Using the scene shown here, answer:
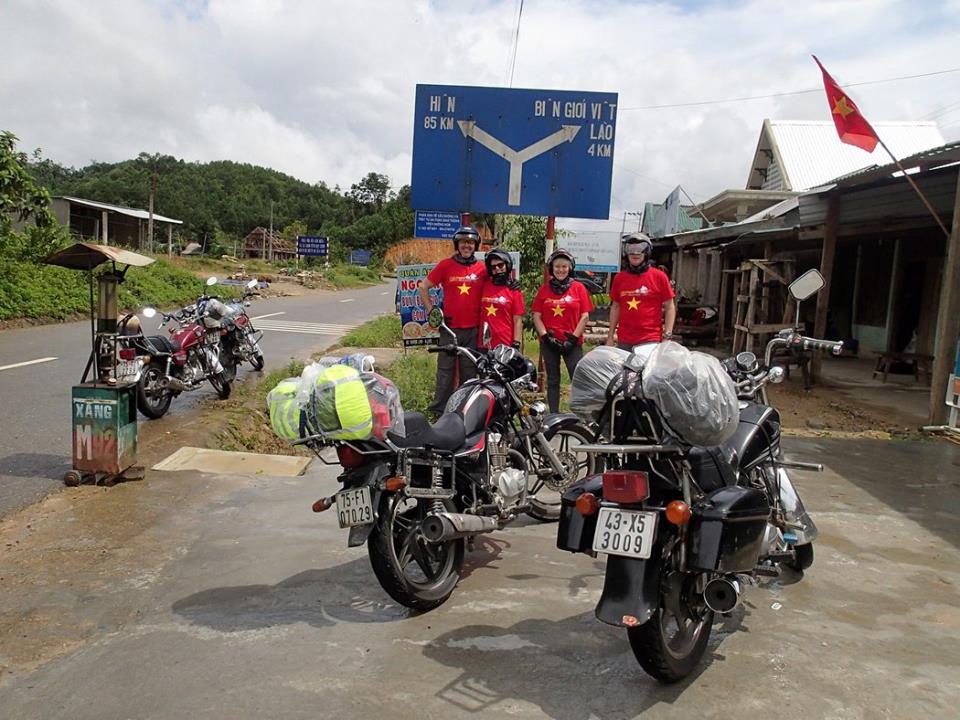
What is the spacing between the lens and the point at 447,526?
12.2ft

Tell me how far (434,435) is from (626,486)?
127 cm

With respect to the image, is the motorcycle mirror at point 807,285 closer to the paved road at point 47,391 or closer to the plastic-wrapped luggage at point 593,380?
the plastic-wrapped luggage at point 593,380

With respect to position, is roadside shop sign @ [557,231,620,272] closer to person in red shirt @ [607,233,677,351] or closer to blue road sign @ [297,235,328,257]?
person in red shirt @ [607,233,677,351]

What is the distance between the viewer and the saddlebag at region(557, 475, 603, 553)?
3.11 metres

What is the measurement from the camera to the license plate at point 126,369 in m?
6.36

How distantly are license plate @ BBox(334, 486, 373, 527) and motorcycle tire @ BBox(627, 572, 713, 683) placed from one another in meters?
1.24

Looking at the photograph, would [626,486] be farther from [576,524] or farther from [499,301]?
[499,301]

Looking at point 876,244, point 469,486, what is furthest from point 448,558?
point 876,244

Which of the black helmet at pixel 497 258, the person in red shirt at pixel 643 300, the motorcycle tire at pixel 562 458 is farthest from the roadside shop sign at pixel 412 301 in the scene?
the motorcycle tire at pixel 562 458

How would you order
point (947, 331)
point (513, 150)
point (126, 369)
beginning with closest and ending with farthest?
point (126, 369) < point (947, 331) < point (513, 150)

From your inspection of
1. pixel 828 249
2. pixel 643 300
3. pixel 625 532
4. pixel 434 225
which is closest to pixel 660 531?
pixel 625 532

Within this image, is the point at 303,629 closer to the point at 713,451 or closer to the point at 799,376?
the point at 713,451

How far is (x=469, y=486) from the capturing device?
420cm

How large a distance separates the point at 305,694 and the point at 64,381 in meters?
7.48
